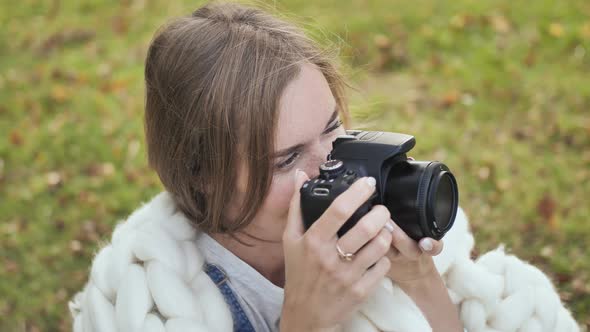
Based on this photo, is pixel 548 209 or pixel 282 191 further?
pixel 548 209

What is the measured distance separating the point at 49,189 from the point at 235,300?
168 cm

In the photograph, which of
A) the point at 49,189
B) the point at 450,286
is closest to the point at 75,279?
the point at 49,189

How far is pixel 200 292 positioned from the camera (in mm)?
1530

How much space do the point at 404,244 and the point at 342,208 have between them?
17 centimetres

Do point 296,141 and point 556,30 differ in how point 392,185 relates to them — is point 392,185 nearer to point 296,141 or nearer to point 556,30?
point 296,141

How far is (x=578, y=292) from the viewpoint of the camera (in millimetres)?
2139

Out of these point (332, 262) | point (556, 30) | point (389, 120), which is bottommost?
point (389, 120)

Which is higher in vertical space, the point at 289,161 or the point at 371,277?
the point at 289,161

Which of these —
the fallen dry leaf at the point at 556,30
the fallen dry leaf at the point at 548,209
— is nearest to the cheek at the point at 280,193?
the fallen dry leaf at the point at 548,209

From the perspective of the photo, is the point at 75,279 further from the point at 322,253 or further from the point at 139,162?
the point at 322,253

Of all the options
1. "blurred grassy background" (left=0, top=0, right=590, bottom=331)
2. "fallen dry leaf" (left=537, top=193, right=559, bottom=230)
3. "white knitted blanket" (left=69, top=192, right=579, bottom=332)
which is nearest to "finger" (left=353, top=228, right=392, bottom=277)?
"white knitted blanket" (left=69, top=192, right=579, bottom=332)

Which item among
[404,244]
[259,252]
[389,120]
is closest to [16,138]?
[389,120]

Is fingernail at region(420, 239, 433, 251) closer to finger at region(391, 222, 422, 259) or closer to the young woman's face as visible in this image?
finger at region(391, 222, 422, 259)

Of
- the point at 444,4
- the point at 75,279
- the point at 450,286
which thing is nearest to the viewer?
the point at 450,286
